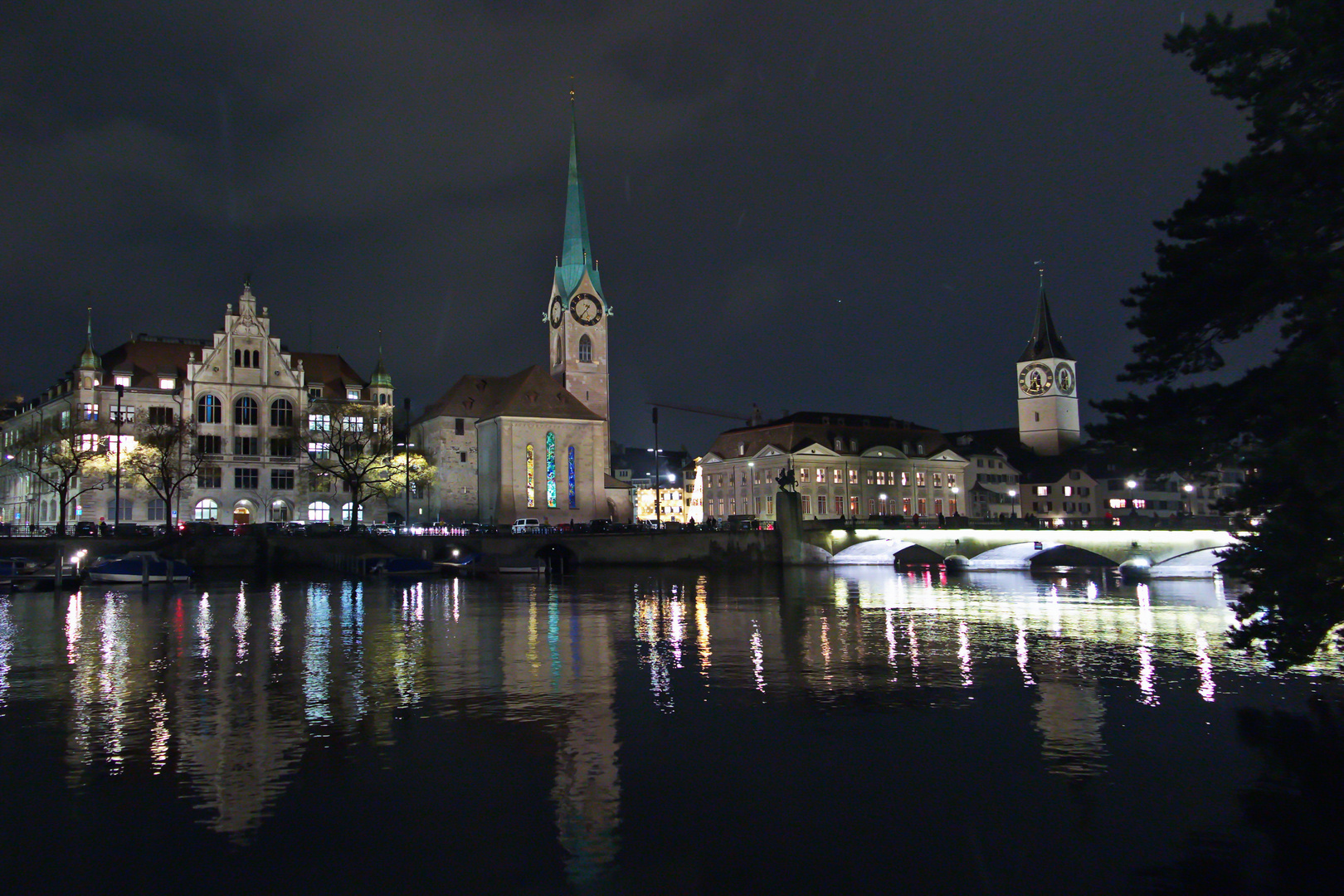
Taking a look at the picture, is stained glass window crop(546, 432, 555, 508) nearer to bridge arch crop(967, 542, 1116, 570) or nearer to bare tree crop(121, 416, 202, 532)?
bare tree crop(121, 416, 202, 532)

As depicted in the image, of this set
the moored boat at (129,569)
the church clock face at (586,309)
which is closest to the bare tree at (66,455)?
the moored boat at (129,569)

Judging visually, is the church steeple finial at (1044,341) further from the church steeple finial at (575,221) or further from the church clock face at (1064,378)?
the church steeple finial at (575,221)

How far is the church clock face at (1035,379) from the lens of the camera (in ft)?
612

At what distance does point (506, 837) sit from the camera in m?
14.9

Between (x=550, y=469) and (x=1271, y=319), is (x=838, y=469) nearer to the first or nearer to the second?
(x=550, y=469)

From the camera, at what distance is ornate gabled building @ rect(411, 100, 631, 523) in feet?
344

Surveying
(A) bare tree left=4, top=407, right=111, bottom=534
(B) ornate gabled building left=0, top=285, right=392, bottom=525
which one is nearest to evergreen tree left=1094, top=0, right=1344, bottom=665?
(A) bare tree left=4, top=407, right=111, bottom=534

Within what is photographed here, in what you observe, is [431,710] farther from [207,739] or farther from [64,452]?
[64,452]

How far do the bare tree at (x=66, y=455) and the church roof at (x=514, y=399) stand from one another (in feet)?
105

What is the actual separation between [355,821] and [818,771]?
7.22m

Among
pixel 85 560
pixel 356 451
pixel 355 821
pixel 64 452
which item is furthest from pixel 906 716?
pixel 64 452

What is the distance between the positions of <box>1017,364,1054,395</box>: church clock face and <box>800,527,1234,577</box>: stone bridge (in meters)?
97.3

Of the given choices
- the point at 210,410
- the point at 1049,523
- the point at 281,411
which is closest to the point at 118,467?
the point at 210,410

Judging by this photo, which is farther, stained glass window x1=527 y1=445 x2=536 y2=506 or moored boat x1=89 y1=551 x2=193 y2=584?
stained glass window x1=527 y1=445 x2=536 y2=506
